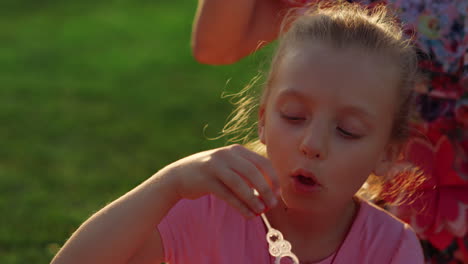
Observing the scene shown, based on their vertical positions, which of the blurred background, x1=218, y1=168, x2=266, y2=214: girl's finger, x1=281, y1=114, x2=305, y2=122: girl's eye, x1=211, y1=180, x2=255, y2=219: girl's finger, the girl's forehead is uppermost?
the girl's forehead

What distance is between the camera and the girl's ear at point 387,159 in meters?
2.29

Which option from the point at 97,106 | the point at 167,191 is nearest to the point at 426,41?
the point at 167,191

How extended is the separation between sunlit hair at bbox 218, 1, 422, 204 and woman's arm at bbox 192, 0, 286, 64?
8.0 inches

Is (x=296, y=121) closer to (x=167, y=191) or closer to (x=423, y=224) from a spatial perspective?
(x=167, y=191)

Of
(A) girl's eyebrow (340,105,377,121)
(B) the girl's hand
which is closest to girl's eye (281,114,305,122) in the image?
(A) girl's eyebrow (340,105,377,121)

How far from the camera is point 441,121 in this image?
8.86 ft

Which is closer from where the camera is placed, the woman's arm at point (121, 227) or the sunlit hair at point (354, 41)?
the woman's arm at point (121, 227)

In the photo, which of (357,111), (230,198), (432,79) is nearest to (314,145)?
(357,111)

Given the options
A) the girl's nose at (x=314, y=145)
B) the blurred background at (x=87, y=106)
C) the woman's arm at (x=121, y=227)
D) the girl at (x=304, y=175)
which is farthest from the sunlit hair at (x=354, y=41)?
the blurred background at (x=87, y=106)

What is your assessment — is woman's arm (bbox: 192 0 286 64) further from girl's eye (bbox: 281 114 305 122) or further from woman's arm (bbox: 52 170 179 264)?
woman's arm (bbox: 52 170 179 264)

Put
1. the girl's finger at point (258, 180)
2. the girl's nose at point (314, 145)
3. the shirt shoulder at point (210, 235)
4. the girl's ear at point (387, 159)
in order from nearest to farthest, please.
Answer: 1. the girl's finger at point (258, 180)
2. the girl's nose at point (314, 145)
3. the shirt shoulder at point (210, 235)
4. the girl's ear at point (387, 159)

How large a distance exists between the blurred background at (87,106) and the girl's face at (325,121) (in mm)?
1546

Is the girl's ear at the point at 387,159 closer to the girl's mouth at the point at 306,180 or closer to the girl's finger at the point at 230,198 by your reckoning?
the girl's mouth at the point at 306,180

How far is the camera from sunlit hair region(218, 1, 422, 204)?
219 cm
